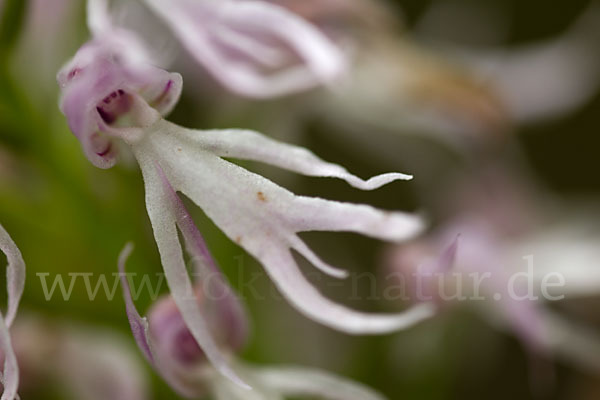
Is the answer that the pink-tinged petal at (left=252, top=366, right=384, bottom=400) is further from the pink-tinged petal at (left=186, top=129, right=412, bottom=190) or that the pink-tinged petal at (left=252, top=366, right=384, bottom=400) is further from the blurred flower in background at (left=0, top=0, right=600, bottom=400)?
the pink-tinged petal at (left=186, top=129, right=412, bottom=190)

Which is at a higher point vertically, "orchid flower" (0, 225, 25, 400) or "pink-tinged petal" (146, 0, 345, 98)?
"pink-tinged petal" (146, 0, 345, 98)

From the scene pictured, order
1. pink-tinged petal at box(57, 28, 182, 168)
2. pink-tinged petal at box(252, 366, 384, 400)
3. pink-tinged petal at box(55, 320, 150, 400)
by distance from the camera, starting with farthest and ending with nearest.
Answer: pink-tinged petal at box(55, 320, 150, 400) < pink-tinged petal at box(252, 366, 384, 400) < pink-tinged petal at box(57, 28, 182, 168)

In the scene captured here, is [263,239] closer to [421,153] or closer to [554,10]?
[421,153]

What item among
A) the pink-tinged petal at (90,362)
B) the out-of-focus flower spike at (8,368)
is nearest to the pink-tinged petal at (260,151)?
the out-of-focus flower spike at (8,368)

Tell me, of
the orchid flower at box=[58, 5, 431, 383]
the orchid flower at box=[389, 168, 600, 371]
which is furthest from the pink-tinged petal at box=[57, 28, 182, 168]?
the orchid flower at box=[389, 168, 600, 371]

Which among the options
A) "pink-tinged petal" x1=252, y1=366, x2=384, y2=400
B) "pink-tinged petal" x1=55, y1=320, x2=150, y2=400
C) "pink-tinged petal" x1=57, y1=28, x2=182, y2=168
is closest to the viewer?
"pink-tinged petal" x1=57, y1=28, x2=182, y2=168

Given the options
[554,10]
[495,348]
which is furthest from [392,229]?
[554,10]
